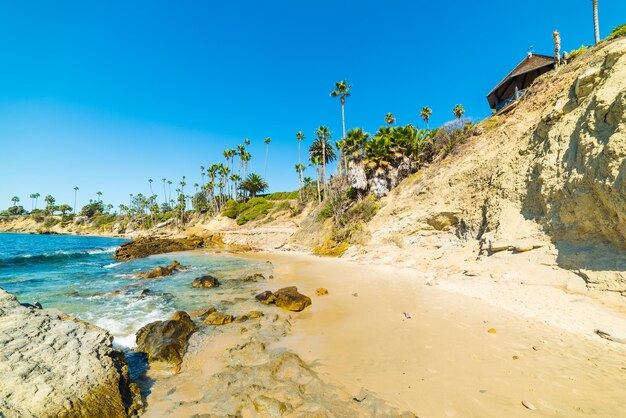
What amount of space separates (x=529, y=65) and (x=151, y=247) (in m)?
49.5

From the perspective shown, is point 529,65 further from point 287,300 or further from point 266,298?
point 266,298

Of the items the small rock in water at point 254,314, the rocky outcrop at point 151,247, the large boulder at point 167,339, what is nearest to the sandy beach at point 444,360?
the large boulder at point 167,339

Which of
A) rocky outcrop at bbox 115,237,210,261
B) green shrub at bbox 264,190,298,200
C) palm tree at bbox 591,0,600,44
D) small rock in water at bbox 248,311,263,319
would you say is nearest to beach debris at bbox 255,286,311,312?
small rock in water at bbox 248,311,263,319

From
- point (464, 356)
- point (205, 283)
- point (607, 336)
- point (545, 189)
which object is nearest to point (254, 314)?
point (205, 283)

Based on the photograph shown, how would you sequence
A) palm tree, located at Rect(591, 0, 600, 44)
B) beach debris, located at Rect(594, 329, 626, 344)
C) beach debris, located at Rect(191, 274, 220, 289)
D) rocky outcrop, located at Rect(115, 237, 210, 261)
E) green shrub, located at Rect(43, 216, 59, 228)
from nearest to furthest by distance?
1. beach debris, located at Rect(594, 329, 626, 344)
2. beach debris, located at Rect(191, 274, 220, 289)
3. palm tree, located at Rect(591, 0, 600, 44)
4. rocky outcrop, located at Rect(115, 237, 210, 261)
5. green shrub, located at Rect(43, 216, 59, 228)

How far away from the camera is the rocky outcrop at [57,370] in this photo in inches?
133

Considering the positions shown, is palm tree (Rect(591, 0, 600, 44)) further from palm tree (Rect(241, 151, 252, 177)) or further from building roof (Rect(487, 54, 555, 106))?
palm tree (Rect(241, 151, 252, 177))

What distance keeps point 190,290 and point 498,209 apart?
17486 millimetres

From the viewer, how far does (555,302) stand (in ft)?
27.5

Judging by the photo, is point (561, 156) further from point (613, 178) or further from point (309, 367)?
point (309, 367)

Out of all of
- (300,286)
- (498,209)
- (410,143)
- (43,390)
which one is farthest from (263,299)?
(410,143)

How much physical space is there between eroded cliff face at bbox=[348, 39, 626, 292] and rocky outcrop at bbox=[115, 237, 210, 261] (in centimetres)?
2798

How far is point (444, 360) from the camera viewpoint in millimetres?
5820

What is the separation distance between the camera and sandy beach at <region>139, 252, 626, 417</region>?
4434mm
